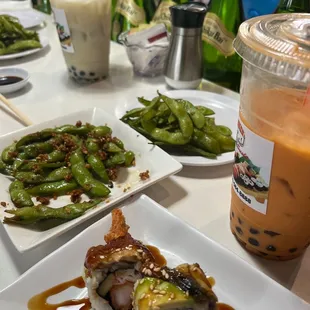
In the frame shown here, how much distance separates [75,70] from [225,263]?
1022mm

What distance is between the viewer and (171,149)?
3.61 ft

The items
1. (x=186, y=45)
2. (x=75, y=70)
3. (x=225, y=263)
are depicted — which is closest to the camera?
(x=225, y=263)

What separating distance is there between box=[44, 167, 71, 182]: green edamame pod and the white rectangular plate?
0.05m

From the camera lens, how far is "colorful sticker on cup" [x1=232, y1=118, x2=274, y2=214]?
661mm

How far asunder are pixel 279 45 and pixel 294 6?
813 mm

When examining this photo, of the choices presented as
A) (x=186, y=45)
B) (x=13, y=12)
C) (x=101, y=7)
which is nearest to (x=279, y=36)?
(x=186, y=45)

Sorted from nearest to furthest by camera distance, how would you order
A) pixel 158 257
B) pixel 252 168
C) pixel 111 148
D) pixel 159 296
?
pixel 159 296 → pixel 252 168 → pixel 158 257 → pixel 111 148

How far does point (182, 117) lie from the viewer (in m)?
1.08

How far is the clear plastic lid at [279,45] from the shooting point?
583 mm

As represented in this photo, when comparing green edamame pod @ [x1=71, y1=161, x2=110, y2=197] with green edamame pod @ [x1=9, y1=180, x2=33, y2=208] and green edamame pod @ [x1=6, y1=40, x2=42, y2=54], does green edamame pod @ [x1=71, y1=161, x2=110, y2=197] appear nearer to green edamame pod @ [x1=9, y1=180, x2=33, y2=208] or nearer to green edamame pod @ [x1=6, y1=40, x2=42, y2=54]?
green edamame pod @ [x1=9, y1=180, x2=33, y2=208]

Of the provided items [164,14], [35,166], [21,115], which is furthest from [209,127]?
[164,14]

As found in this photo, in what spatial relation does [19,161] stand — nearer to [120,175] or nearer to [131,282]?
[120,175]

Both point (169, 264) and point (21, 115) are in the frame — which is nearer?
point (169, 264)

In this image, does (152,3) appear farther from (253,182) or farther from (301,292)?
(301,292)
